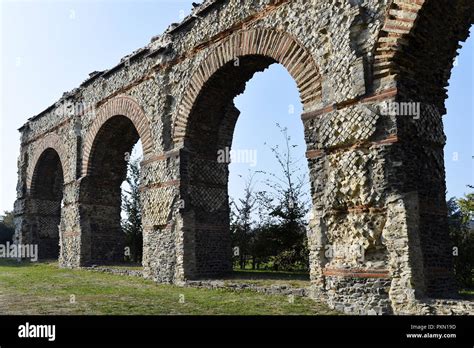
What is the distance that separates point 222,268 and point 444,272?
469 cm

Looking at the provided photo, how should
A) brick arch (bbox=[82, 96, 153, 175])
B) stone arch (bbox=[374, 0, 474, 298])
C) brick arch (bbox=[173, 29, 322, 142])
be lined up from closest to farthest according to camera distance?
stone arch (bbox=[374, 0, 474, 298])
brick arch (bbox=[173, 29, 322, 142])
brick arch (bbox=[82, 96, 153, 175])

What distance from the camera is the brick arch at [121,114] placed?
1048 cm

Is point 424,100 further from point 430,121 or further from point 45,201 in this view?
point 45,201

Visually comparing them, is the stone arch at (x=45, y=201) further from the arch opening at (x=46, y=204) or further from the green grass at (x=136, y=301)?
the green grass at (x=136, y=301)

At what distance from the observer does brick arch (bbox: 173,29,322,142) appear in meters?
6.99

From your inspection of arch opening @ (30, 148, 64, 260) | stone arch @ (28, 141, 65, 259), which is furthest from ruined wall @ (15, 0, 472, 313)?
arch opening @ (30, 148, 64, 260)

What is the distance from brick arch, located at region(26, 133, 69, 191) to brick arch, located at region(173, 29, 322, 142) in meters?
6.31

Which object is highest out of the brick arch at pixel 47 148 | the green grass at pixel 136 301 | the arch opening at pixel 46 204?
the brick arch at pixel 47 148

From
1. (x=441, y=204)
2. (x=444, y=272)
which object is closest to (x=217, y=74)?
(x=441, y=204)

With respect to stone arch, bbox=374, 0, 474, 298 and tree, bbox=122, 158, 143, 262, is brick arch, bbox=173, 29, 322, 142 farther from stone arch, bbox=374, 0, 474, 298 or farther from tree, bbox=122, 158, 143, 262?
tree, bbox=122, 158, 143, 262

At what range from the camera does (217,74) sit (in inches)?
354

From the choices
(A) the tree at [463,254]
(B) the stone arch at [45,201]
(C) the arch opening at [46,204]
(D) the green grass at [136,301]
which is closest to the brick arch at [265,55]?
(D) the green grass at [136,301]

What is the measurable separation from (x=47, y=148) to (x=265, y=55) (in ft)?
36.3

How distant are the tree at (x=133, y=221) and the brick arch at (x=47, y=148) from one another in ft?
9.10
